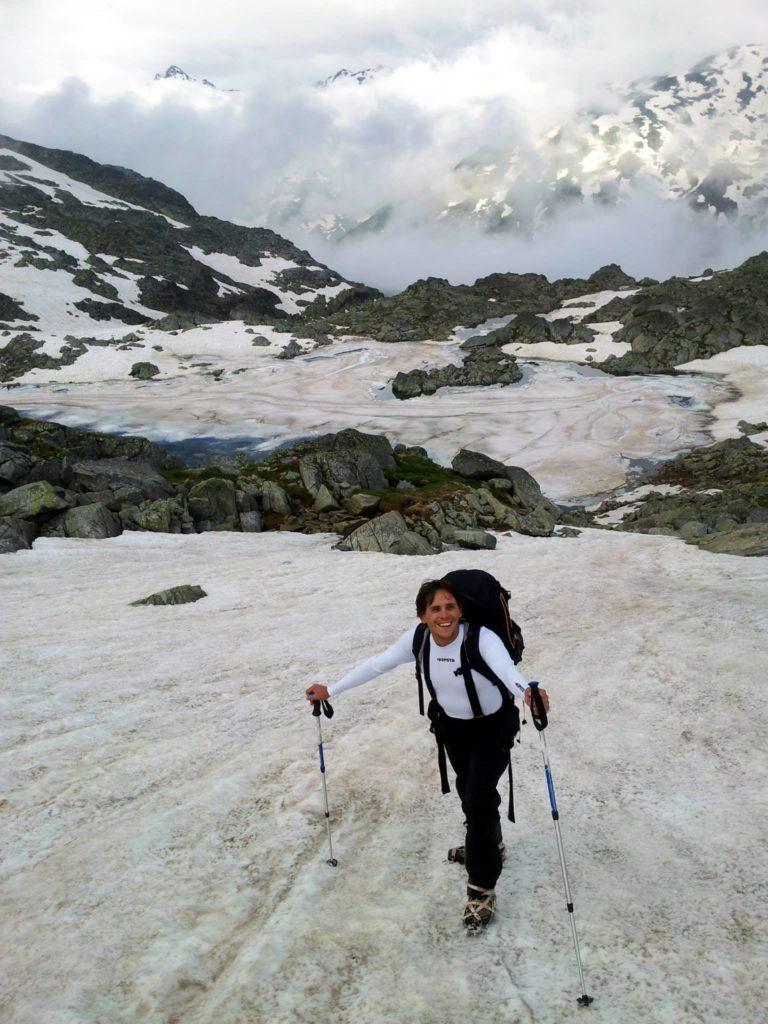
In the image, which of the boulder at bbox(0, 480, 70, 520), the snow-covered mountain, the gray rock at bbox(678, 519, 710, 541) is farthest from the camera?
the snow-covered mountain

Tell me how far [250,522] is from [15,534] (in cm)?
1033

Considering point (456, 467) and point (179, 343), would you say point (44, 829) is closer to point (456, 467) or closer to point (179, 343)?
point (456, 467)

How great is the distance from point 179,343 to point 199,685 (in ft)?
392

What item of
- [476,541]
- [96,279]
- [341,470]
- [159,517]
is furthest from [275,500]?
[96,279]

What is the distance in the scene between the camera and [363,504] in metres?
34.5

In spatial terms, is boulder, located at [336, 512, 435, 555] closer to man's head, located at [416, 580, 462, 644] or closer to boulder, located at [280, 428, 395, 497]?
boulder, located at [280, 428, 395, 497]

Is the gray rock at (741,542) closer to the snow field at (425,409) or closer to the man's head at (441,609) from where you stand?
the man's head at (441,609)

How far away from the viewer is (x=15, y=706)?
11219mm

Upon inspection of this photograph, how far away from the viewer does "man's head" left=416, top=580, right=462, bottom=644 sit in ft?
16.7

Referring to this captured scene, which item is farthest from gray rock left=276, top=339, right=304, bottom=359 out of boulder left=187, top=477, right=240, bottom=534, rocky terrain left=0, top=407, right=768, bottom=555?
boulder left=187, top=477, right=240, bottom=534

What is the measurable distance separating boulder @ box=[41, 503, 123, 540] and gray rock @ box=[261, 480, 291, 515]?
835 centimetres

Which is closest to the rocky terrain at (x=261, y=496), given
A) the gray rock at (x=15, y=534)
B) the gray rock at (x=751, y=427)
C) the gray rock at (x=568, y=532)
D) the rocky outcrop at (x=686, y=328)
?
the gray rock at (x=15, y=534)

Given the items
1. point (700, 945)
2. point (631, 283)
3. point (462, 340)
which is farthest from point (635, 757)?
point (631, 283)

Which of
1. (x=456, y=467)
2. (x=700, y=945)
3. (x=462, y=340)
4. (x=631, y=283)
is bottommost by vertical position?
(x=700, y=945)
